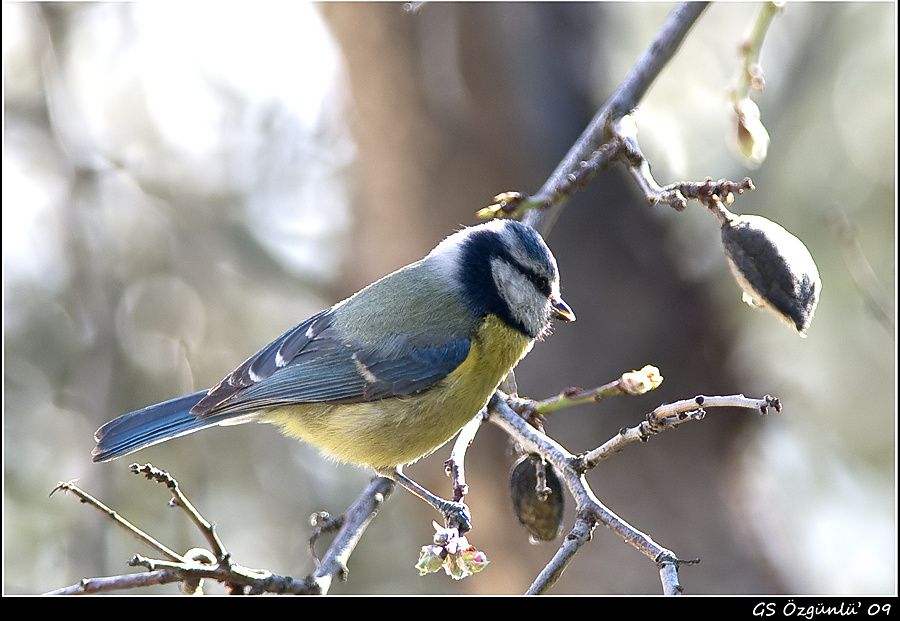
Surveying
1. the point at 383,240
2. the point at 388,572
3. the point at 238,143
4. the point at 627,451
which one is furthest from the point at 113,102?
the point at 627,451

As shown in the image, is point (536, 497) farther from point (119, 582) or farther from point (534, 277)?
point (119, 582)

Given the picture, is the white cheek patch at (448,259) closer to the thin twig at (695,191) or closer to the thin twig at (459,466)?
the thin twig at (459,466)

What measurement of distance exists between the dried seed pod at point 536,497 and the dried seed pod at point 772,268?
1.94 feet

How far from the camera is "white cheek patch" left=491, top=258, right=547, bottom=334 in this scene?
258 cm

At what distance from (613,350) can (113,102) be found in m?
2.63

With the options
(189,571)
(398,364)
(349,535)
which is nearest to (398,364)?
(398,364)

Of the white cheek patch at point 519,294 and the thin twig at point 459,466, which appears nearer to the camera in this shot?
the thin twig at point 459,466

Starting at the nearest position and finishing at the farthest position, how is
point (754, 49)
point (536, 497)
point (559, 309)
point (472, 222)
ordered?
point (754, 49) < point (536, 497) < point (559, 309) < point (472, 222)

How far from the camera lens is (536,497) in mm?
2047

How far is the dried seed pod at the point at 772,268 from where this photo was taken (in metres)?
1.75

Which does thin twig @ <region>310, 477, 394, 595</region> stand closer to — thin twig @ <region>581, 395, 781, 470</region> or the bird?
the bird

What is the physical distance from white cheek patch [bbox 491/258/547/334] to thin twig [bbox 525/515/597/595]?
999mm

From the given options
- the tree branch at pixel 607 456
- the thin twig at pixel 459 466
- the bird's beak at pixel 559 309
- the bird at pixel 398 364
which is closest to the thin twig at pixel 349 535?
the bird at pixel 398 364

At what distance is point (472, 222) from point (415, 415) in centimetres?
223
